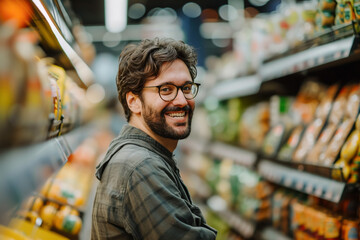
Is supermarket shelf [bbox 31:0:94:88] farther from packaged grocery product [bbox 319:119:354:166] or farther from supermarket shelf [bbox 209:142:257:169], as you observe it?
supermarket shelf [bbox 209:142:257:169]

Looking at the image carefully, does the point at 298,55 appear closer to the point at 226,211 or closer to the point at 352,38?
the point at 352,38

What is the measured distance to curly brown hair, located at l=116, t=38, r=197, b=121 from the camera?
1.25m

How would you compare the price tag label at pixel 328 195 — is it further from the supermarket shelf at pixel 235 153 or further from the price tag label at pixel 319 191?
the supermarket shelf at pixel 235 153

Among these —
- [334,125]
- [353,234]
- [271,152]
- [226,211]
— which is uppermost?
[334,125]

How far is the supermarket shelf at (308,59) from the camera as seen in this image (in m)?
1.55

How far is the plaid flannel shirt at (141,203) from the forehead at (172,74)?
244 mm

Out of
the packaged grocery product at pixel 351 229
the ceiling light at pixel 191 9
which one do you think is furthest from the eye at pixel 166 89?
the ceiling light at pixel 191 9

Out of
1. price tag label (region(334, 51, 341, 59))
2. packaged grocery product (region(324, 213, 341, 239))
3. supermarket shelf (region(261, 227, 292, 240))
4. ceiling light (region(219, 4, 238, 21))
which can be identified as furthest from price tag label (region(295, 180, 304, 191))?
ceiling light (region(219, 4, 238, 21))

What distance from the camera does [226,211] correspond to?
332 cm

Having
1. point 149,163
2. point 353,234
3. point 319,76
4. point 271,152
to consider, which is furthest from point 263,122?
point 149,163

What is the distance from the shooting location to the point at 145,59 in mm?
1256

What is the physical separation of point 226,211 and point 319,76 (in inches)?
60.7

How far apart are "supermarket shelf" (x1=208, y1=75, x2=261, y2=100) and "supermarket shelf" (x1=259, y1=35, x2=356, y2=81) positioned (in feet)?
0.65

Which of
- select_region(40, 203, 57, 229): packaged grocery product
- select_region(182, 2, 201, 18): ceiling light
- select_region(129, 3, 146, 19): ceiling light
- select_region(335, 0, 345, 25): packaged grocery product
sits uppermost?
select_region(129, 3, 146, 19): ceiling light
